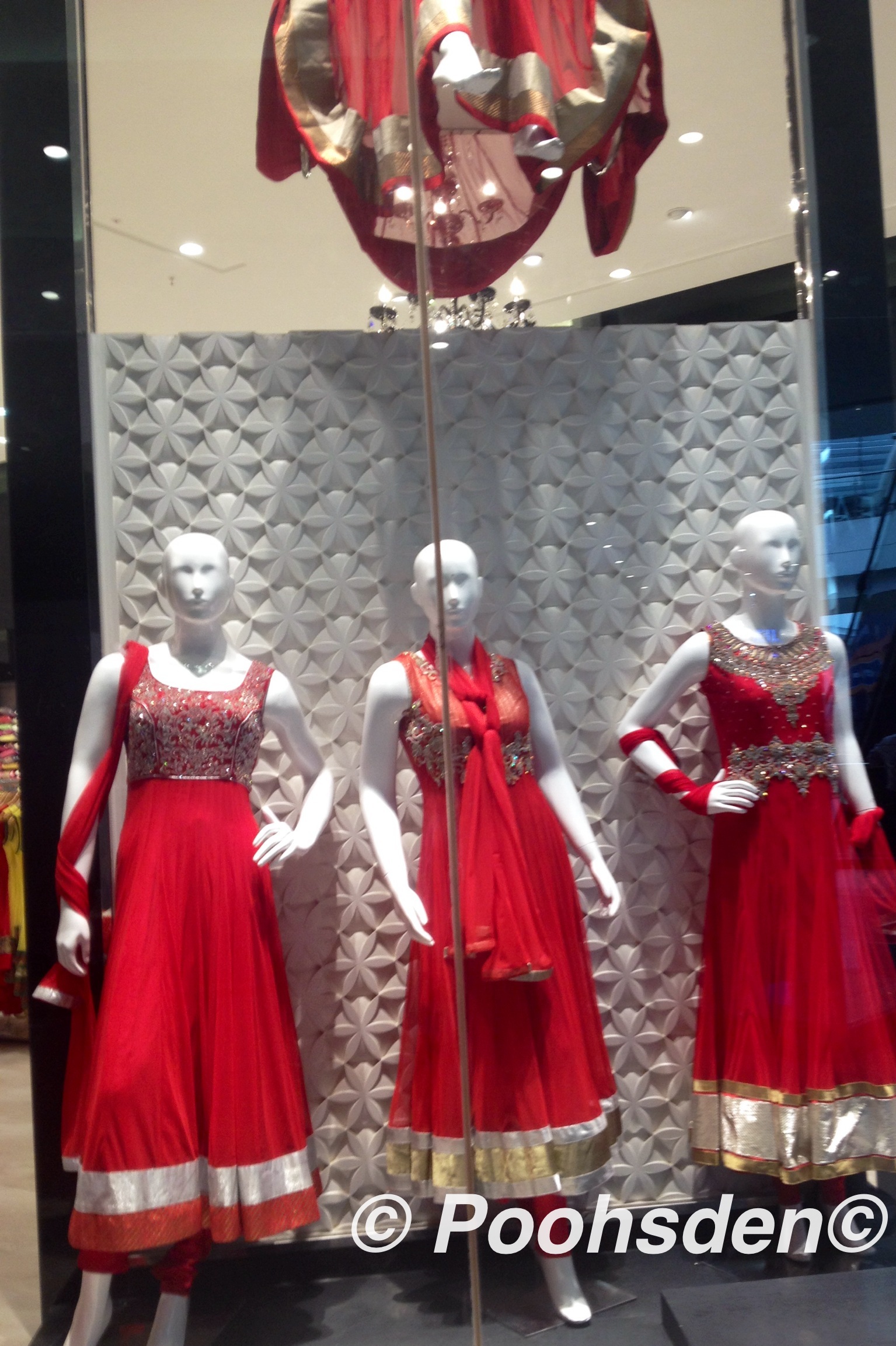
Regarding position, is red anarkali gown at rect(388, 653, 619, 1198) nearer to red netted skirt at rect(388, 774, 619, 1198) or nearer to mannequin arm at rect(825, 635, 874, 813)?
red netted skirt at rect(388, 774, 619, 1198)

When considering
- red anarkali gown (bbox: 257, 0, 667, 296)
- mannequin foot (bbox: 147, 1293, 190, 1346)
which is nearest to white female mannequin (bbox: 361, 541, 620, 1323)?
red anarkali gown (bbox: 257, 0, 667, 296)

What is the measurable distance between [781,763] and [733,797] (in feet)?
0.35

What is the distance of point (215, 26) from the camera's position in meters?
1.77

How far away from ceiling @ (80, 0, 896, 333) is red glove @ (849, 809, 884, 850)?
0.92m

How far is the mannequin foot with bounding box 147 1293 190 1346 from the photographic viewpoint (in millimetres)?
1620

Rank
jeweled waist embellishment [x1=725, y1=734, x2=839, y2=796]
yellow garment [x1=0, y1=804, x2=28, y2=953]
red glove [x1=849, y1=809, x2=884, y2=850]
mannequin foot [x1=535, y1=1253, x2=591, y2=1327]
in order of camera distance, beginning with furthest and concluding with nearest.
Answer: yellow garment [x1=0, y1=804, x2=28, y2=953] < jeweled waist embellishment [x1=725, y1=734, x2=839, y2=796] < red glove [x1=849, y1=809, x2=884, y2=850] < mannequin foot [x1=535, y1=1253, x2=591, y2=1327]

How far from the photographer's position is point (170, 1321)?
64.0 inches

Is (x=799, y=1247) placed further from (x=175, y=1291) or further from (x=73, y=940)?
(x=73, y=940)

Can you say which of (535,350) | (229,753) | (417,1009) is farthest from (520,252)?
(417,1009)

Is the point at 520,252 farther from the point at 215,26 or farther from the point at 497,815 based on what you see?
the point at 497,815

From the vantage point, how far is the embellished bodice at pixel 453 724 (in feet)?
5.57

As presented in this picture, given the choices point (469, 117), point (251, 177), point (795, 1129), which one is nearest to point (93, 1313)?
point (795, 1129)

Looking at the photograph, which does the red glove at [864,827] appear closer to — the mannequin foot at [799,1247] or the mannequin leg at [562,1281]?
the mannequin foot at [799,1247]

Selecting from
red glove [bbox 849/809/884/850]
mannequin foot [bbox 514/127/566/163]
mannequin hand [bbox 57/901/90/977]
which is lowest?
mannequin hand [bbox 57/901/90/977]
